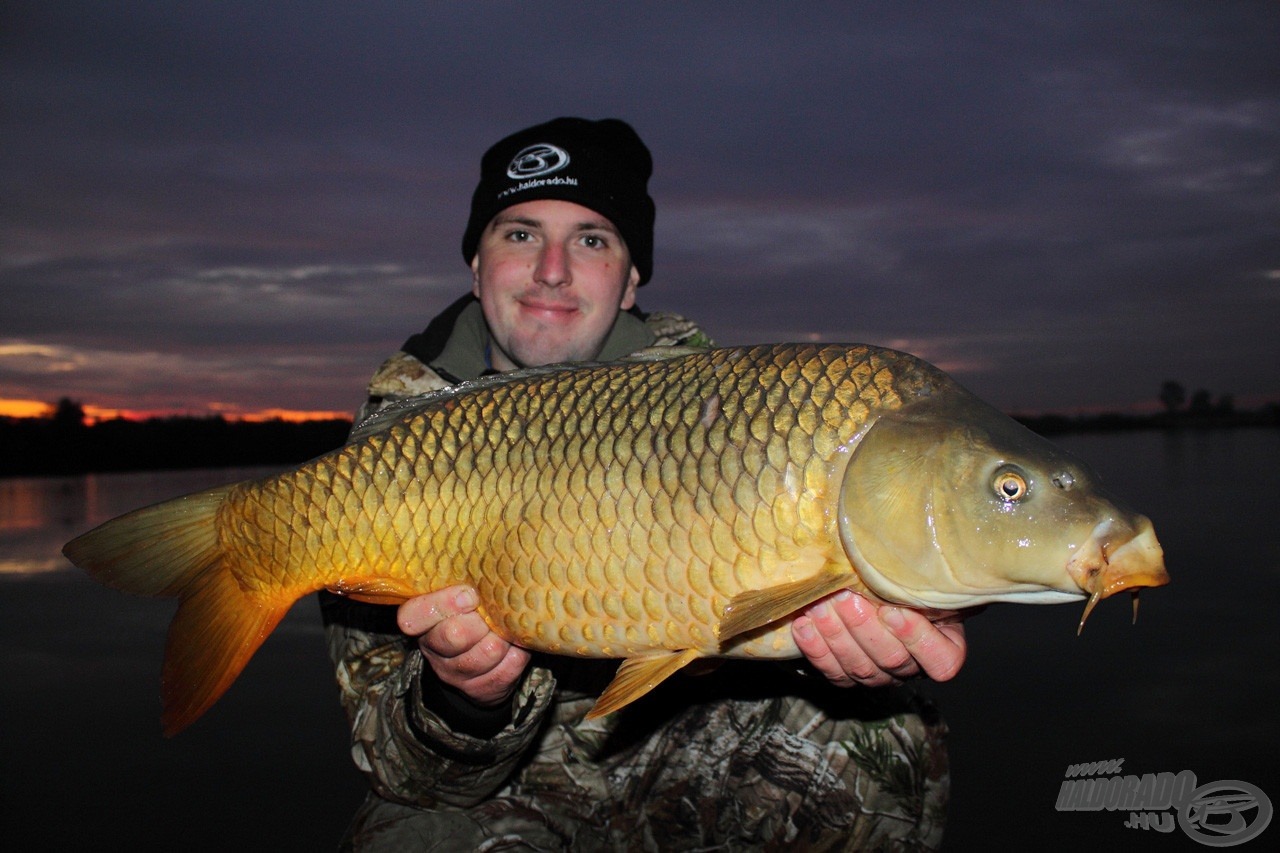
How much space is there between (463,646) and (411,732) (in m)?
0.45

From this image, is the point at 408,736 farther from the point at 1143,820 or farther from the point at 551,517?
the point at 1143,820

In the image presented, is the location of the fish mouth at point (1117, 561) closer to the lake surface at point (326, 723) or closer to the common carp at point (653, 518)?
the common carp at point (653, 518)

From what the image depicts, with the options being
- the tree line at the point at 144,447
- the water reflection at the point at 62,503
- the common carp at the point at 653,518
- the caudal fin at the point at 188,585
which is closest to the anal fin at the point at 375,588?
the common carp at the point at 653,518

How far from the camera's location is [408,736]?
1.80m

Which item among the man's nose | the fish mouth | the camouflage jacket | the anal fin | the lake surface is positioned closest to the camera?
the fish mouth

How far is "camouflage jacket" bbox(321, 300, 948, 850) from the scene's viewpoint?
1.95 meters

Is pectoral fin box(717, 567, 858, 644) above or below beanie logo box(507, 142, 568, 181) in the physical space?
below

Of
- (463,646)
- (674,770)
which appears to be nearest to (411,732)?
(463,646)

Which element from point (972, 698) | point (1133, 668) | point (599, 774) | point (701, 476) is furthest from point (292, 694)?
point (1133, 668)

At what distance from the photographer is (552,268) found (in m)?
2.35

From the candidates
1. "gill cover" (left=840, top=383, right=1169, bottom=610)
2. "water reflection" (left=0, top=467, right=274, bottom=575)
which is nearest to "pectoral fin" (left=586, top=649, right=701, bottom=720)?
"gill cover" (left=840, top=383, right=1169, bottom=610)

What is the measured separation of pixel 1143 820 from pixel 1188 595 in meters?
4.06

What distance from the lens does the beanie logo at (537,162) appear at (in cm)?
242

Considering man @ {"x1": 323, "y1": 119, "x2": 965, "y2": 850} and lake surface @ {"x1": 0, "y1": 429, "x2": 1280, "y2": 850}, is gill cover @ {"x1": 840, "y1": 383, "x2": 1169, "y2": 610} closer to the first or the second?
man @ {"x1": 323, "y1": 119, "x2": 965, "y2": 850}
